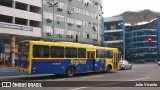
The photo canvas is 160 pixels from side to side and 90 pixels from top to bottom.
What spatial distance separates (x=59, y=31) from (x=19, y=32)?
11007mm

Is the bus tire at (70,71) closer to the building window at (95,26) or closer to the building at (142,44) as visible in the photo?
the building window at (95,26)

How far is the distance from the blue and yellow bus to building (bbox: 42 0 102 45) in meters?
21.3

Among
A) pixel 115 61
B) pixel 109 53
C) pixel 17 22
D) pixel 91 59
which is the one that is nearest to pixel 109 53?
pixel 109 53

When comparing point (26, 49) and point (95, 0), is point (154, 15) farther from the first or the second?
point (26, 49)

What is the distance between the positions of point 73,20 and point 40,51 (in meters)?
38.7

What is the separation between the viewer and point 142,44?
119875 mm

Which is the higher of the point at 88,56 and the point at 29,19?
the point at 29,19

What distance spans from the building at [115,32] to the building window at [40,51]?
92.6 m

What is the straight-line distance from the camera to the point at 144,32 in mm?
119062

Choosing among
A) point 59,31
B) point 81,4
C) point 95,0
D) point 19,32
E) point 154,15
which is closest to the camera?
point 19,32

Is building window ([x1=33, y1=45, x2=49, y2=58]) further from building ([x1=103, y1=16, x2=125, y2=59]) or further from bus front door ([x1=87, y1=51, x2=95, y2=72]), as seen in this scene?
building ([x1=103, y1=16, x2=125, y2=59])

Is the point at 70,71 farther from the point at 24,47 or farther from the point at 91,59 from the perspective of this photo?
the point at 24,47

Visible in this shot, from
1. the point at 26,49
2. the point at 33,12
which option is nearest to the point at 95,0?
the point at 33,12

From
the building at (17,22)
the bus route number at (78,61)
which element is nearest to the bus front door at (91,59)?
the bus route number at (78,61)
